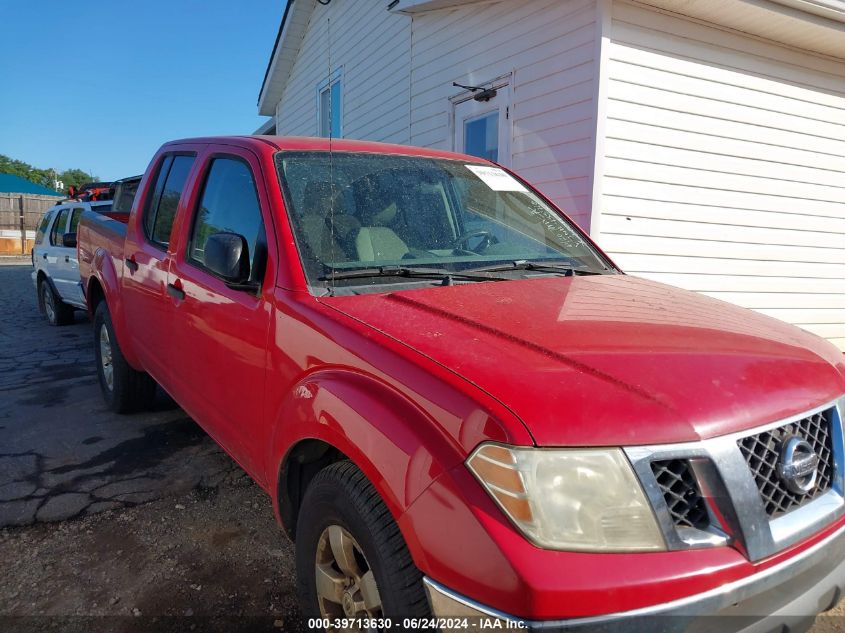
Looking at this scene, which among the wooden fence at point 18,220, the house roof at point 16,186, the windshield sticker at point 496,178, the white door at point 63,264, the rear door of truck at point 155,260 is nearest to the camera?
the windshield sticker at point 496,178

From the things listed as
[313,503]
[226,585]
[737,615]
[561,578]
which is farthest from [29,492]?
[737,615]

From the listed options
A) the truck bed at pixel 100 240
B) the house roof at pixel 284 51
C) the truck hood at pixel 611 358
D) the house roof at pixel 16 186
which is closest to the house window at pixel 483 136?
the truck bed at pixel 100 240

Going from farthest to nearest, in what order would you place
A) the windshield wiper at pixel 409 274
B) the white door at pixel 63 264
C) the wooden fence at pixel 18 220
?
the wooden fence at pixel 18 220, the white door at pixel 63 264, the windshield wiper at pixel 409 274

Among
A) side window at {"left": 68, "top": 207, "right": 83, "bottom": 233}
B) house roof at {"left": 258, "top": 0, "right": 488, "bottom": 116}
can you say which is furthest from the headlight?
house roof at {"left": 258, "top": 0, "right": 488, "bottom": 116}

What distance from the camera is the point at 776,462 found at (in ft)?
4.63

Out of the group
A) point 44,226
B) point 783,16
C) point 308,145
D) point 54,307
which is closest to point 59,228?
point 44,226

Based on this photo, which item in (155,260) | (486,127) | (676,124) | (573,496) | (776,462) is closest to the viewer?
(573,496)

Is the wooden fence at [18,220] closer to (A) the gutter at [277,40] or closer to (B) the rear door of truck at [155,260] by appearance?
(A) the gutter at [277,40]

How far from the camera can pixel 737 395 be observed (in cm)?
141

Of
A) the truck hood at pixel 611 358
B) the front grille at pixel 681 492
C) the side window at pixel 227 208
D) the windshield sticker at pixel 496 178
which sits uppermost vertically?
the windshield sticker at pixel 496 178

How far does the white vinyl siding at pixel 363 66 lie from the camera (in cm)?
841

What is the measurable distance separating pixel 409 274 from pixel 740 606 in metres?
1.43

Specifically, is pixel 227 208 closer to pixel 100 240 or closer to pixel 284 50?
pixel 100 240

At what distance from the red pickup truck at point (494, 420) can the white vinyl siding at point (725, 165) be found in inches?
126
